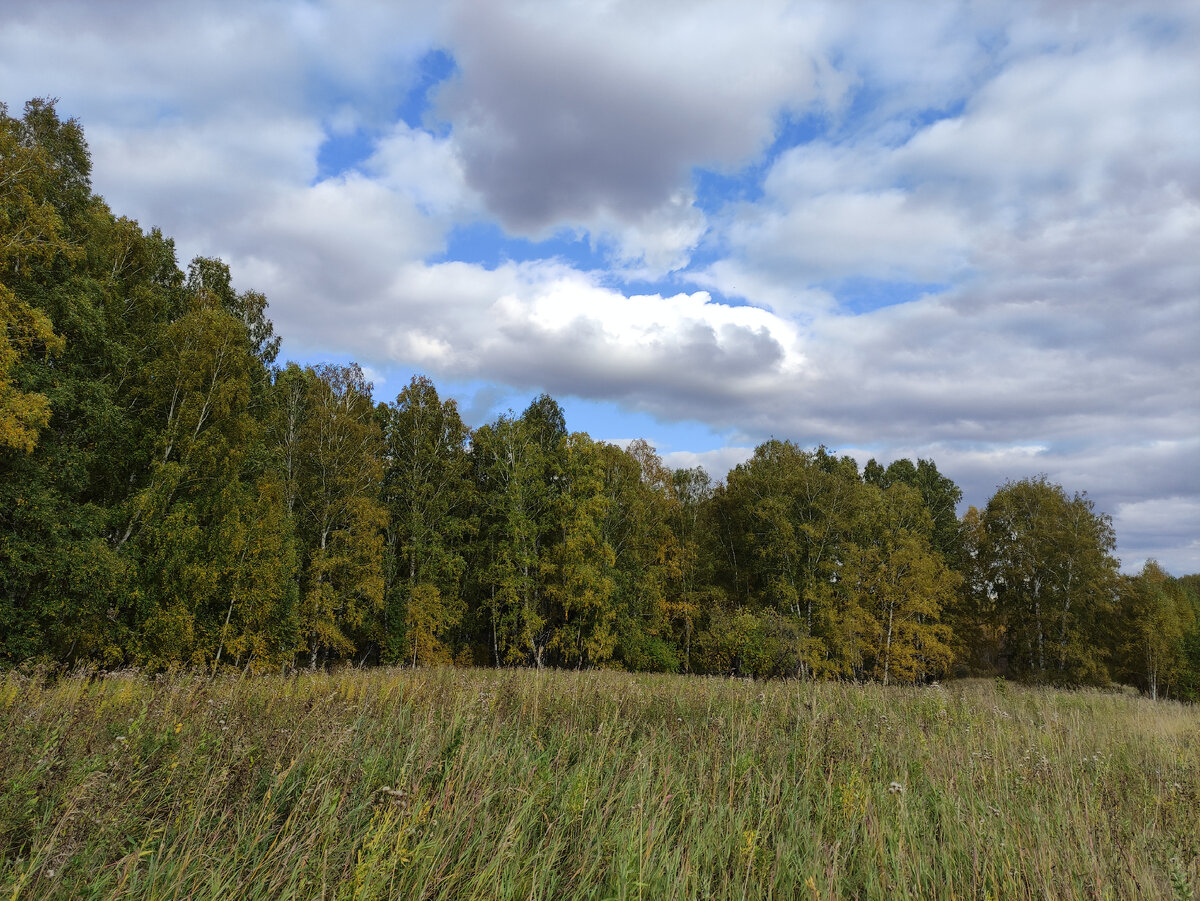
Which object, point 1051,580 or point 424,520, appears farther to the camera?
point 1051,580

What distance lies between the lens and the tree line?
18781 millimetres

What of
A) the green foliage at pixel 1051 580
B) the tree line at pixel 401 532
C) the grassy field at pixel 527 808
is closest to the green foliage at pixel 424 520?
the tree line at pixel 401 532

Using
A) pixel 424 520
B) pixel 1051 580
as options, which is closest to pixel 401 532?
pixel 424 520

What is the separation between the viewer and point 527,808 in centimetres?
383

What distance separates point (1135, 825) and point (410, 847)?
571 centimetres

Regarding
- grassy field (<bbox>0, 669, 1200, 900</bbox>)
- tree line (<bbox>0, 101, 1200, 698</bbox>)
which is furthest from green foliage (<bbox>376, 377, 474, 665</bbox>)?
grassy field (<bbox>0, 669, 1200, 900</bbox>)

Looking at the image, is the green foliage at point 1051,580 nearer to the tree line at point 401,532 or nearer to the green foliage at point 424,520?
the tree line at point 401,532

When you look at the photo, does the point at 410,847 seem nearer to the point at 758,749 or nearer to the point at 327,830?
the point at 327,830

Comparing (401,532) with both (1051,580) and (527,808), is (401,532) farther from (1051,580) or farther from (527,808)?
(1051,580)

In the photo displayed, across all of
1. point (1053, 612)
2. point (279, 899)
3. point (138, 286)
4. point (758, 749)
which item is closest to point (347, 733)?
point (279, 899)

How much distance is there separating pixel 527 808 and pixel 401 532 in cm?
3263

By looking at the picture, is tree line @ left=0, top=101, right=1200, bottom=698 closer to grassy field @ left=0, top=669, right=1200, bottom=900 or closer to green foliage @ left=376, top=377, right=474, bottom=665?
green foliage @ left=376, top=377, right=474, bottom=665

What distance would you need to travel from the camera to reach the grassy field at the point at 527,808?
3129mm

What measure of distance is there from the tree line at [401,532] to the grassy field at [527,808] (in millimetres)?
11130
